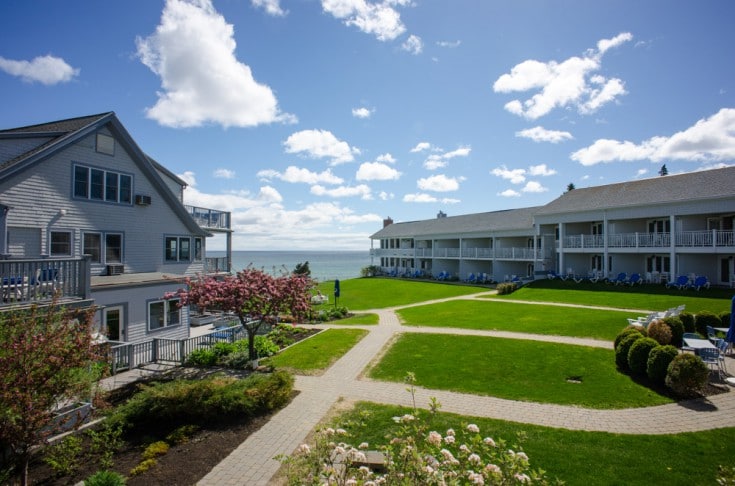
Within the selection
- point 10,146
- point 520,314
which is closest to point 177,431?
point 10,146

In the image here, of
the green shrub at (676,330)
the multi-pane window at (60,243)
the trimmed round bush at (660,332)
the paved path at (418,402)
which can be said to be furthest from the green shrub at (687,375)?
the multi-pane window at (60,243)

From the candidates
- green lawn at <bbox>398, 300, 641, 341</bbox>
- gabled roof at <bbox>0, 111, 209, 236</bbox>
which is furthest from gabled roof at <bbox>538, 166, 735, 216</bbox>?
gabled roof at <bbox>0, 111, 209, 236</bbox>

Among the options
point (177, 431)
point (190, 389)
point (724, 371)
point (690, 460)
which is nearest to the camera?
point (690, 460)

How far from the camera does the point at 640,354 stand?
38.7 feet

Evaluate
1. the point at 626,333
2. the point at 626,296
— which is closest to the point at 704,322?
the point at 626,333

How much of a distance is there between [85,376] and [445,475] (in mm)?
6443

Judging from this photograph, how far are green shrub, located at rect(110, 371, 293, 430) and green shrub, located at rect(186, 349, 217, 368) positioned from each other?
4.73 metres

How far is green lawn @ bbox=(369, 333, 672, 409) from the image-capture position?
34.7 feet

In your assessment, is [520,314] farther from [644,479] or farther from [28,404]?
[28,404]

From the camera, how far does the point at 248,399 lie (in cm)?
981

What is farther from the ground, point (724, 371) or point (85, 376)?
point (85, 376)

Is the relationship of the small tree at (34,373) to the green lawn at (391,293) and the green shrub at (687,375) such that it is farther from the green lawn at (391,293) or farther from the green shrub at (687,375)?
the green lawn at (391,293)

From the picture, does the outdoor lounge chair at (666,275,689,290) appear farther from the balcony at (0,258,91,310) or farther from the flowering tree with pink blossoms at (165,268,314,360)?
the balcony at (0,258,91,310)

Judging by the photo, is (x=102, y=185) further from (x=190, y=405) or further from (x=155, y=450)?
(x=155, y=450)
